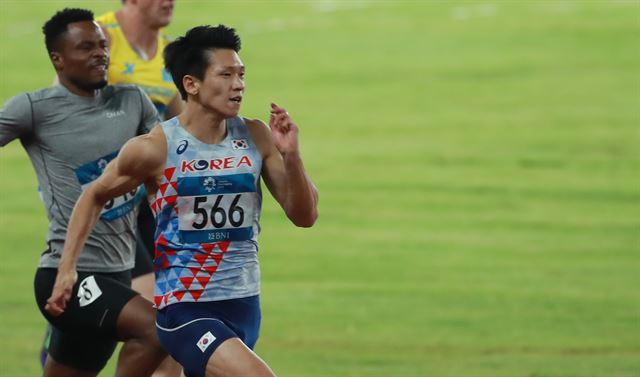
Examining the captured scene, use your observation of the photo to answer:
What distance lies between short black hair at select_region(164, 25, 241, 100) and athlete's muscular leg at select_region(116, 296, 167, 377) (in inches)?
48.4

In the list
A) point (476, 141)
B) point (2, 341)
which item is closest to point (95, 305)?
point (2, 341)

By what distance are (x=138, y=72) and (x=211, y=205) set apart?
2639 millimetres

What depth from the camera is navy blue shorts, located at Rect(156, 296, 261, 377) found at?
7426mm

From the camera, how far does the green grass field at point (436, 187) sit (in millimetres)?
13234

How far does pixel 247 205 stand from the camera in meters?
7.64

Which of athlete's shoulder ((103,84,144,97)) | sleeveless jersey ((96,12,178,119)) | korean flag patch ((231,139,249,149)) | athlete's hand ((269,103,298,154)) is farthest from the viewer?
sleeveless jersey ((96,12,178,119))

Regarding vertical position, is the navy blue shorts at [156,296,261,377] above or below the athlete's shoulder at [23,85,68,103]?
below

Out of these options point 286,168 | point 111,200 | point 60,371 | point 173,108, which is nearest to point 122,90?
point 111,200

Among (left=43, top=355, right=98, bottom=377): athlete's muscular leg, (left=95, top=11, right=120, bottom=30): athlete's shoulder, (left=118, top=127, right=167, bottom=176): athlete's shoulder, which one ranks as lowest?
(left=43, top=355, right=98, bottom=377): athlete's muscular leg

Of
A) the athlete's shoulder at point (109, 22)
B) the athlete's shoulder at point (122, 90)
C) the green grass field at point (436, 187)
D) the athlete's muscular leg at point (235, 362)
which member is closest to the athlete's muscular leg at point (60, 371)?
the athlete's shoulder at point (122, 90)

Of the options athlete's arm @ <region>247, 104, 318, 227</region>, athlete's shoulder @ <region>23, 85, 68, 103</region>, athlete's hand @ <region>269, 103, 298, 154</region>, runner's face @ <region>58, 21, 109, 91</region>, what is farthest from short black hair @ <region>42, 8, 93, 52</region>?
athlete's hand @ <region>269, 103, 298, 154</region>

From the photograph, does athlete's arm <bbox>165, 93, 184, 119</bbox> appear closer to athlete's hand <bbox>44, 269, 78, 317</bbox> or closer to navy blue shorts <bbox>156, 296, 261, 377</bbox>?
athlete's hand <bbox>44, 269, 78, 317</bbox>

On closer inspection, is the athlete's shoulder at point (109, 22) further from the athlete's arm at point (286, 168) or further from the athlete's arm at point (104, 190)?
the athlete's arm at point (286, 168)

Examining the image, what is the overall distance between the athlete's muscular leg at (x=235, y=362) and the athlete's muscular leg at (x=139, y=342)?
0.91m
